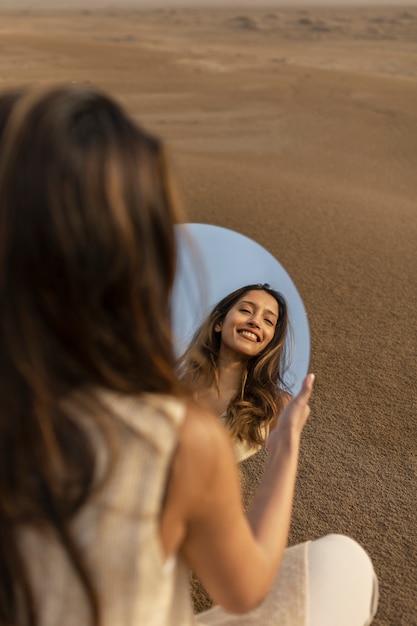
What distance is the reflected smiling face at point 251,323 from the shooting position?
6.51 ft

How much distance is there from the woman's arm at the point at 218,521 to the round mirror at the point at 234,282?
1.00 meters

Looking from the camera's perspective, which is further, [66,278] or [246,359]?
[246,359]

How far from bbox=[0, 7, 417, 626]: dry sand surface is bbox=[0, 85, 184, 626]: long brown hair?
3.44 feet

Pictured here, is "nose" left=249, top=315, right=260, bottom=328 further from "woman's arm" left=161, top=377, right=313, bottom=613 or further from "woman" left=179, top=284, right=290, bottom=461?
"woman's arm" left=161, top=377, right=313, bottom=613

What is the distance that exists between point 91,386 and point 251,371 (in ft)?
4.52

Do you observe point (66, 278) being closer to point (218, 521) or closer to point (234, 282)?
point (218, 521)

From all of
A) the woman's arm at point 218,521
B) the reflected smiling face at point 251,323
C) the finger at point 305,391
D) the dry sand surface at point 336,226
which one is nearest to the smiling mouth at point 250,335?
the reflected smiling face at point 251,323

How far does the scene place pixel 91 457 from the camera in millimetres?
675

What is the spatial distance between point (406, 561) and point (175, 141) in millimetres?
5780

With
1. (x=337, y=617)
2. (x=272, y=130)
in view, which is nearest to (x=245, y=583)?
(x=337, y=617)

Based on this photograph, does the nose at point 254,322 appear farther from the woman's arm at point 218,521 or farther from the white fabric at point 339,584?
the woman's arm at point 218,521

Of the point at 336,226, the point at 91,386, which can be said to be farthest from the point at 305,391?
the point at 336,226

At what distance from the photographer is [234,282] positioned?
2041 mm

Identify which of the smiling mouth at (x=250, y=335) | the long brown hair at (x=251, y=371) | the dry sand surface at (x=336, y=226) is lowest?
the dry sand surface at (x=336, y=226)
